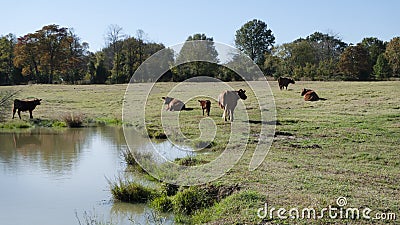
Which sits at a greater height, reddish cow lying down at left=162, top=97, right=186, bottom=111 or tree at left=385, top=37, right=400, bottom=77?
tree at left=385, top=37, right=400, bottom=77

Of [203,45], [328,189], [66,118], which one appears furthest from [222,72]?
[328,189]

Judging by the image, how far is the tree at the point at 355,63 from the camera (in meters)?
46.0

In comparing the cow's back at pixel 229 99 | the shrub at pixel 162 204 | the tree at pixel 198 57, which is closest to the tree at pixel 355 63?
the tree at pixel 198 57

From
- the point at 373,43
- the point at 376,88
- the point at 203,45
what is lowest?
the point at 376,88

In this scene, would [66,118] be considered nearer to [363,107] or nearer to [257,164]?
[363,107]

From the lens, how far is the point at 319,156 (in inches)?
445

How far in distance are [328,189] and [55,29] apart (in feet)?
170

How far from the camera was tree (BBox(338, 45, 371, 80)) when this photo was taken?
4603cm

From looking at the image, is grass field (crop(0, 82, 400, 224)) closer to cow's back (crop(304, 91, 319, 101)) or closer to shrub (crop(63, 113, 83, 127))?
cow's back (crop(304, 91, 319, 101))

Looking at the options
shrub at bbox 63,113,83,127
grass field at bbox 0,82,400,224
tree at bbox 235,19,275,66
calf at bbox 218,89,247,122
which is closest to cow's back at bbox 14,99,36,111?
→ grass field at bbox 0,82,400,224

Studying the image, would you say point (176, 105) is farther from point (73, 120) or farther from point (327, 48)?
point (327, 48)

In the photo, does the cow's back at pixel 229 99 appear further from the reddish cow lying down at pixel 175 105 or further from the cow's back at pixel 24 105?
the cow's back at pixel 24 105

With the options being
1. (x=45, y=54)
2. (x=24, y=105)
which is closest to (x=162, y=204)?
(x=24, y=105)

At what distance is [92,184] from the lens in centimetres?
1110
